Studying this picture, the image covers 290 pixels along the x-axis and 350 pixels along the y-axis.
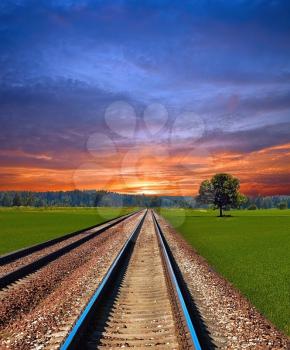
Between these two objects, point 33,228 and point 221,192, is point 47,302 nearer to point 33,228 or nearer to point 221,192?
point 33,228

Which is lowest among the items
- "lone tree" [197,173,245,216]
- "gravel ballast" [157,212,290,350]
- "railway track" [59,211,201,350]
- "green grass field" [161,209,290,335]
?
"green grass field" [161,209,290,335]

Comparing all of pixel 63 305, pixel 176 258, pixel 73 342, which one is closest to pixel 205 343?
pixel 73 342

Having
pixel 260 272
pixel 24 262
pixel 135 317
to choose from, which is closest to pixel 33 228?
pixel 24 262

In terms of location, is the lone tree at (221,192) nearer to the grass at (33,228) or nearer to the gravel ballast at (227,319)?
the grass at (33,228)

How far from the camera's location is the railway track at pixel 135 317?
22.7 ft

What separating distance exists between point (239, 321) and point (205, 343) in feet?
6.39

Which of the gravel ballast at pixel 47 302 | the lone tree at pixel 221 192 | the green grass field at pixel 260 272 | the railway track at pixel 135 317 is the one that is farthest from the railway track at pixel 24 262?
the lone tree at pixel 221 192

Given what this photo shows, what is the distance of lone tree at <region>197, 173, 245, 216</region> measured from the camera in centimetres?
9094

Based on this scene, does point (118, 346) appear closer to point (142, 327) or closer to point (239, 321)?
point (142, 327)

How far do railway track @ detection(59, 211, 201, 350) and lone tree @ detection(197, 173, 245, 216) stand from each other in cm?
7984

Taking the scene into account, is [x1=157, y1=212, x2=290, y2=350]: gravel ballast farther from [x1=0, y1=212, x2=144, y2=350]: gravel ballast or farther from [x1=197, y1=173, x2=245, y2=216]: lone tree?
[x1=197, y1=173, x2=245, y2=216]: lone tree

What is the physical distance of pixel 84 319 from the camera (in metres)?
7.61

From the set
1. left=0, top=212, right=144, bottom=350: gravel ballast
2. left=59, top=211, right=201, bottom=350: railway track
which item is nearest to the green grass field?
left=59, top=211, right=201, bottom=350: railway track

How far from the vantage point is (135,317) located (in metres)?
Result: 8.68
